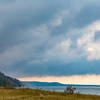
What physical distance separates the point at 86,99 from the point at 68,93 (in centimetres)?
872

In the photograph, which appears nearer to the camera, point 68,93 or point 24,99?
point 24,99

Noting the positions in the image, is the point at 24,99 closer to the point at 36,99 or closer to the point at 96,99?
the point at 36,99

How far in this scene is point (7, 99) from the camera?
1387 inches

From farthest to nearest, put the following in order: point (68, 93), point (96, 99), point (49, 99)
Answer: point (68, 93) < point (96, 99) < point (49, 99)

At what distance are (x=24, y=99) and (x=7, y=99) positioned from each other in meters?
3.03

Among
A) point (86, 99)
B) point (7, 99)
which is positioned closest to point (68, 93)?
point (86, 99)

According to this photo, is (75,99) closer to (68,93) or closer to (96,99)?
(96,99)

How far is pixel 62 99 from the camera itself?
34938mm

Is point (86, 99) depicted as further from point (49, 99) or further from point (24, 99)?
point (24, 99)

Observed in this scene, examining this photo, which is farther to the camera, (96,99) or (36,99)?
(96,99)

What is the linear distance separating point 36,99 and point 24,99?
216cm

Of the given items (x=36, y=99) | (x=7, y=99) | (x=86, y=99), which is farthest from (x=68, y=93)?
(x=7, y=99)

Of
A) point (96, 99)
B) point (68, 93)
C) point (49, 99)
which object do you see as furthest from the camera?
point (68, 93)

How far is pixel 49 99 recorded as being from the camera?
3462cm
